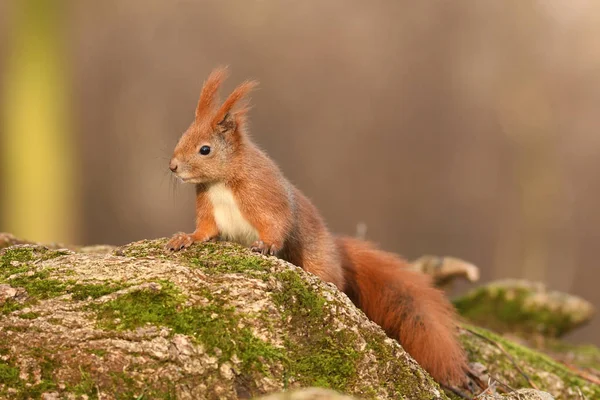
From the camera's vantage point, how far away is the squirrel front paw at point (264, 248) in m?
3.04

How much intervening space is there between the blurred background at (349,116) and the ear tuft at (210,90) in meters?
6.18

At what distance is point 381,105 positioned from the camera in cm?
1148

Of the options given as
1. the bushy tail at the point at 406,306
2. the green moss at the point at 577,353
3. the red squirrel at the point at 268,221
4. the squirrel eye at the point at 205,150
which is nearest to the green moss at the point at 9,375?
the red squirrel at the point at 268,221

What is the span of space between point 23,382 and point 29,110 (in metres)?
7.89

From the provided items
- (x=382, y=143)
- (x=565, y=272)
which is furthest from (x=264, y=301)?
(x=565, y=272)

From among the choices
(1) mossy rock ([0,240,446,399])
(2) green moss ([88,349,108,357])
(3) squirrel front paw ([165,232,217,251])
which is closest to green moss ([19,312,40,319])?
(1) mossy rock ([0,240,446,399])

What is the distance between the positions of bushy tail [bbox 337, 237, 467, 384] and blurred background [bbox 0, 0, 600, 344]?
6072 millimetres

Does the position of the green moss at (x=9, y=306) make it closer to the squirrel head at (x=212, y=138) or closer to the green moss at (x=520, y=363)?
the squirrel head at (x=212, y=138)

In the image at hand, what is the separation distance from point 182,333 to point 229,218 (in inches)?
42.4

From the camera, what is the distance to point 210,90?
11.2 ft

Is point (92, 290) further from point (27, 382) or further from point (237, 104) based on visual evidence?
point (237, 104)

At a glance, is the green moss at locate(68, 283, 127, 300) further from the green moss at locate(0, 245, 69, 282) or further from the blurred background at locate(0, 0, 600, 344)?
the blurred background at locate(0, 0, 600, 344)

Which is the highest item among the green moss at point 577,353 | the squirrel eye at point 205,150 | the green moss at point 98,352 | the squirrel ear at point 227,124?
the squirrel ear at point 227,124

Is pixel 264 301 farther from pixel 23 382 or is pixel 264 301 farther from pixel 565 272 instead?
pixel 565 272
